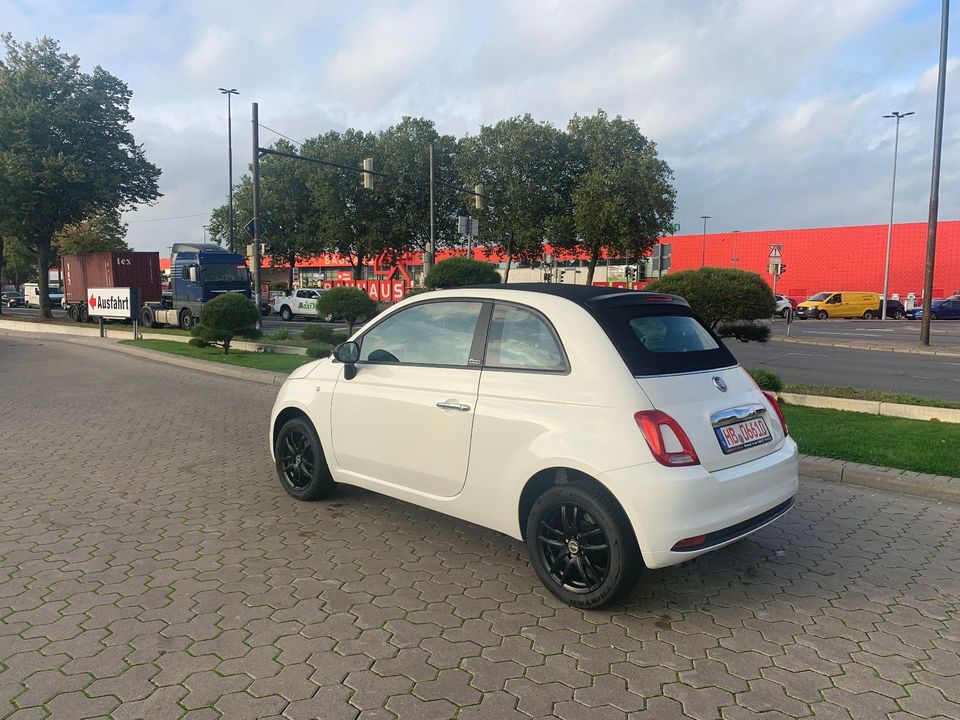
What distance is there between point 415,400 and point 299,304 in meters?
34.2

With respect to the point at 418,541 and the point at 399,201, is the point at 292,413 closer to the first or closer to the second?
the point at 418,541

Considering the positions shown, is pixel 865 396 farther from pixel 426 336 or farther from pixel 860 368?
pixel 426 336

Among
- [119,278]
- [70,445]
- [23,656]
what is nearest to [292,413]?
[23,656]

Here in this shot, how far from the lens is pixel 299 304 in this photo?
3706 cm

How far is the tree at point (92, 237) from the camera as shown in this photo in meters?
57.0

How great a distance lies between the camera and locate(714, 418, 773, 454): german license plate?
3.61 metres

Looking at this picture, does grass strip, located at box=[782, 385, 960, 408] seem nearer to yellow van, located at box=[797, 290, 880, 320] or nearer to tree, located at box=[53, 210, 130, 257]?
yellow van, located at box=[797, 290, 880, 320]

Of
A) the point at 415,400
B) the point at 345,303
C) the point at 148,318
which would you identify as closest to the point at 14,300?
the point at 148,318

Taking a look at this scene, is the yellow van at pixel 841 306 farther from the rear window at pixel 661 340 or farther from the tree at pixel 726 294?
the rear window at pixel 661 340

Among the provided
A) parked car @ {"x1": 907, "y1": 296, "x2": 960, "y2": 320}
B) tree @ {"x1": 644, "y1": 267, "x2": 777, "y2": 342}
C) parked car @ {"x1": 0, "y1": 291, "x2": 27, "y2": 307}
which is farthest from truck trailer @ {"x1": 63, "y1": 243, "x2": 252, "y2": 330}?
parked car @ {"x1": 907, "y1": 296, "x2": 960, "y2": 320}

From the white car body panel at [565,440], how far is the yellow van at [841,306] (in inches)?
1674

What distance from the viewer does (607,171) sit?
37.4m

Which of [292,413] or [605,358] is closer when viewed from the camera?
[605,358]

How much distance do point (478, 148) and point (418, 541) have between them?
1603 inches
